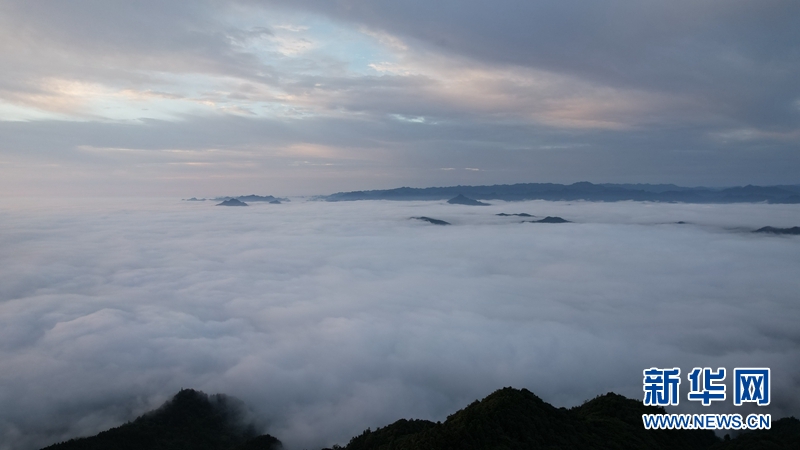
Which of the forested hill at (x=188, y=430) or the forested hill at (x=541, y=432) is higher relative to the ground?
the forested hill at (x=541, y=432)

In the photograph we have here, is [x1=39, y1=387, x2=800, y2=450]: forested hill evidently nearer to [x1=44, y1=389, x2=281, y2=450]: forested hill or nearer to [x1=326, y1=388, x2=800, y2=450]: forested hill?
[x1=326, y1=388, x2=800, y2=450]: forested hill

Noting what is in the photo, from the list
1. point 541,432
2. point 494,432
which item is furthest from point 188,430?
point 541,432

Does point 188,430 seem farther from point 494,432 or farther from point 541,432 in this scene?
point 541,432

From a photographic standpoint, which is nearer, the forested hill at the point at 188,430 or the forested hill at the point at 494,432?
the forested hill at the point at 494,432

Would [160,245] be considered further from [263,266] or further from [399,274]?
[399,274]

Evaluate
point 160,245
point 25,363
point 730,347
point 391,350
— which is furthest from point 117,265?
point 730,347

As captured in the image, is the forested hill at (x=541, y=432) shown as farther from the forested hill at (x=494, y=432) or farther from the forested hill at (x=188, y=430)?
the forested hill at (x=188, y=430)

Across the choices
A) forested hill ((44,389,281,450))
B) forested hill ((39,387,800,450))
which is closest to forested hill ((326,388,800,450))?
forested hill ((39,387,800,450))

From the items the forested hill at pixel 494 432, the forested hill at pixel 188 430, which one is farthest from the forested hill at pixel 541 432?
the forested hill at pixel 188 430
